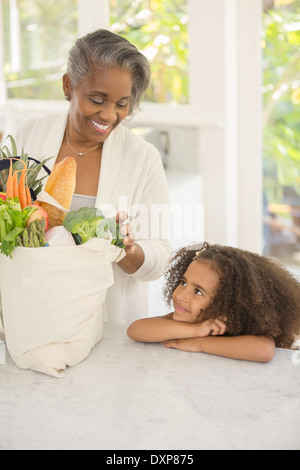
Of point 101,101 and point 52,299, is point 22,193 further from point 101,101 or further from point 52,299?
point 101,101

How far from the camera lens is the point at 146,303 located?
4.71 ft

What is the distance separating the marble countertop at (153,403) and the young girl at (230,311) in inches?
1.0

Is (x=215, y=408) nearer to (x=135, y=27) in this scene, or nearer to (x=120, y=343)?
(x=120, y=343)

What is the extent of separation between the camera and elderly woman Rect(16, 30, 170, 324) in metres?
1.24

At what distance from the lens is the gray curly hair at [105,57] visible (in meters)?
1.23

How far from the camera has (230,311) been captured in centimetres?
104

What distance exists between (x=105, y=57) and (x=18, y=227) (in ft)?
1.68

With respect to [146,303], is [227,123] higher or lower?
higher

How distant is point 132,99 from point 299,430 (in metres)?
0.83

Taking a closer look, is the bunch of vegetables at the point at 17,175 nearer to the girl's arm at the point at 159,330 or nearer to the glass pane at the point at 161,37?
the girl's arm at the point at 159,330

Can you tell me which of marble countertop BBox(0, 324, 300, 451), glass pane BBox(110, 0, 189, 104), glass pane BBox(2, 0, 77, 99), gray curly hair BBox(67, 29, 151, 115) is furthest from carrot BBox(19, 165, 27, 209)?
glass pane BBox(2, 0, 77, 99)

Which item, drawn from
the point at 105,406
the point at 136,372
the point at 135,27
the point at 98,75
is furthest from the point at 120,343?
the point at 135,27

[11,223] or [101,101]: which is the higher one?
[101,101]

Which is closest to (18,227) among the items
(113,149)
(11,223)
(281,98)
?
(11,223)
